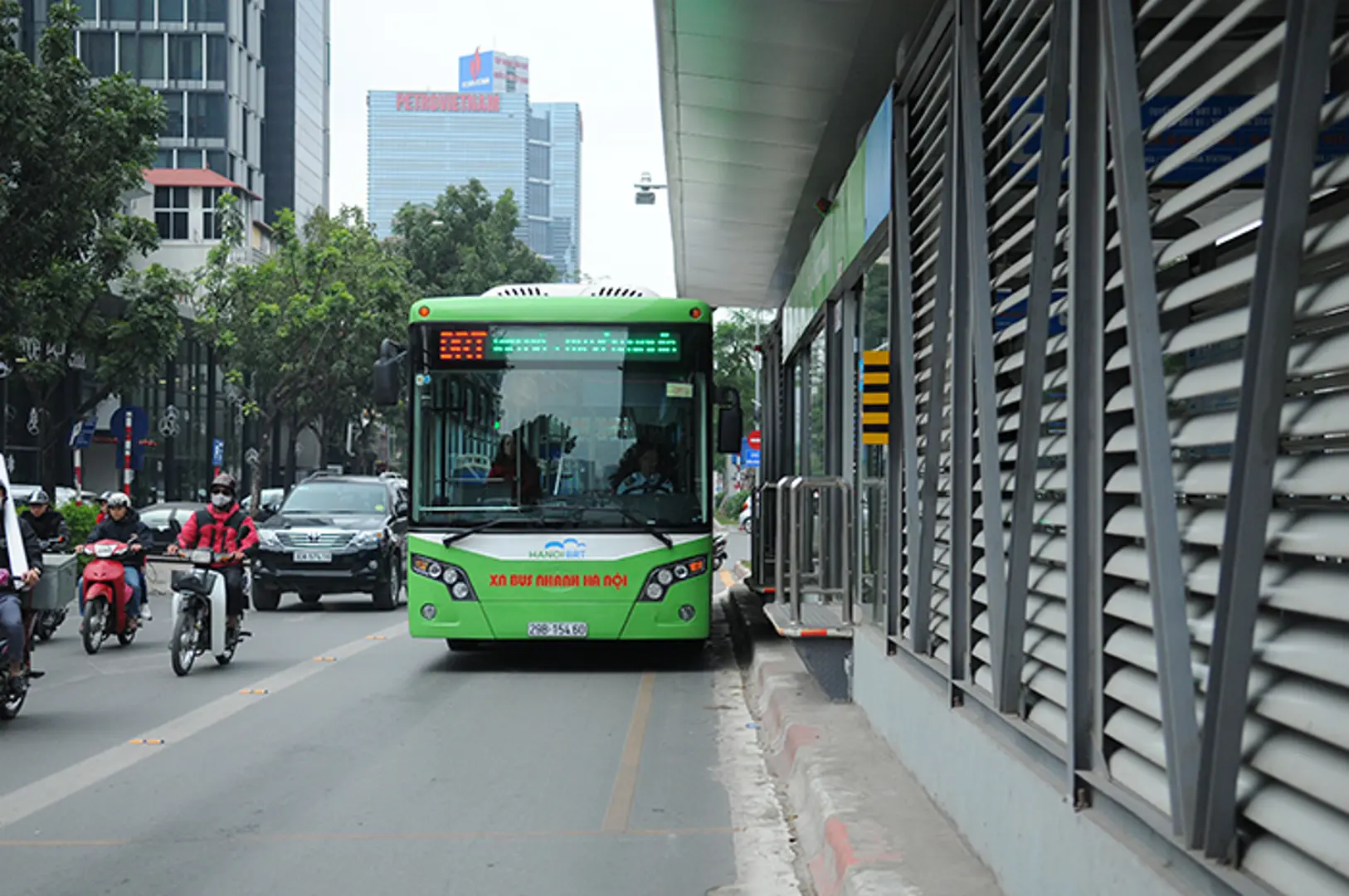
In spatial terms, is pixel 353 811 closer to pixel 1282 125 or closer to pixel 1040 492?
pixel 1040 492

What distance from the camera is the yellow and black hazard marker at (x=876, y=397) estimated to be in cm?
867

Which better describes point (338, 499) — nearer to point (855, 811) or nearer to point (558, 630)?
point (558, 630)

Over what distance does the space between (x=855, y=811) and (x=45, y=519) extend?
1069 centimetres

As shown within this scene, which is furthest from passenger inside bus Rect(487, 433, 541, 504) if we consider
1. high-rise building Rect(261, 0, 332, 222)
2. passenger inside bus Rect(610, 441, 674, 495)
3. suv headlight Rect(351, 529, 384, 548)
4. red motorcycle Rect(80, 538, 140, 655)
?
high-rise building Rect(261, 0, 332, 222)

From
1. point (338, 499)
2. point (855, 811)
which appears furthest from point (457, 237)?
point (855, 811)

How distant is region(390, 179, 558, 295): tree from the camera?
2450 inches

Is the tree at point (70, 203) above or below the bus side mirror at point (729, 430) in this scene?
above

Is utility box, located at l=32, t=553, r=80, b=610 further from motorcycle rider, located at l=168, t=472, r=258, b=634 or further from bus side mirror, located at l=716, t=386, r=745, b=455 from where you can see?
bus side mirror, located at l=716, t=386, r=745, b=455

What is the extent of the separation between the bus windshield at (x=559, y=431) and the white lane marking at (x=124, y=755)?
1.92 meters

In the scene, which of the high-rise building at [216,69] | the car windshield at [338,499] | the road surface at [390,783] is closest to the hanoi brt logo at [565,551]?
the road surface at [390,783]

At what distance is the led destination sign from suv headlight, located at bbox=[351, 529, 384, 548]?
8.41 meters

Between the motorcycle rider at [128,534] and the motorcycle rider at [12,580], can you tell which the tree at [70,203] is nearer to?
the motorcycle rider at [128,534]

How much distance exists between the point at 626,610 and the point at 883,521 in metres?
4.19

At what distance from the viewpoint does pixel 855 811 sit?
6367mm
